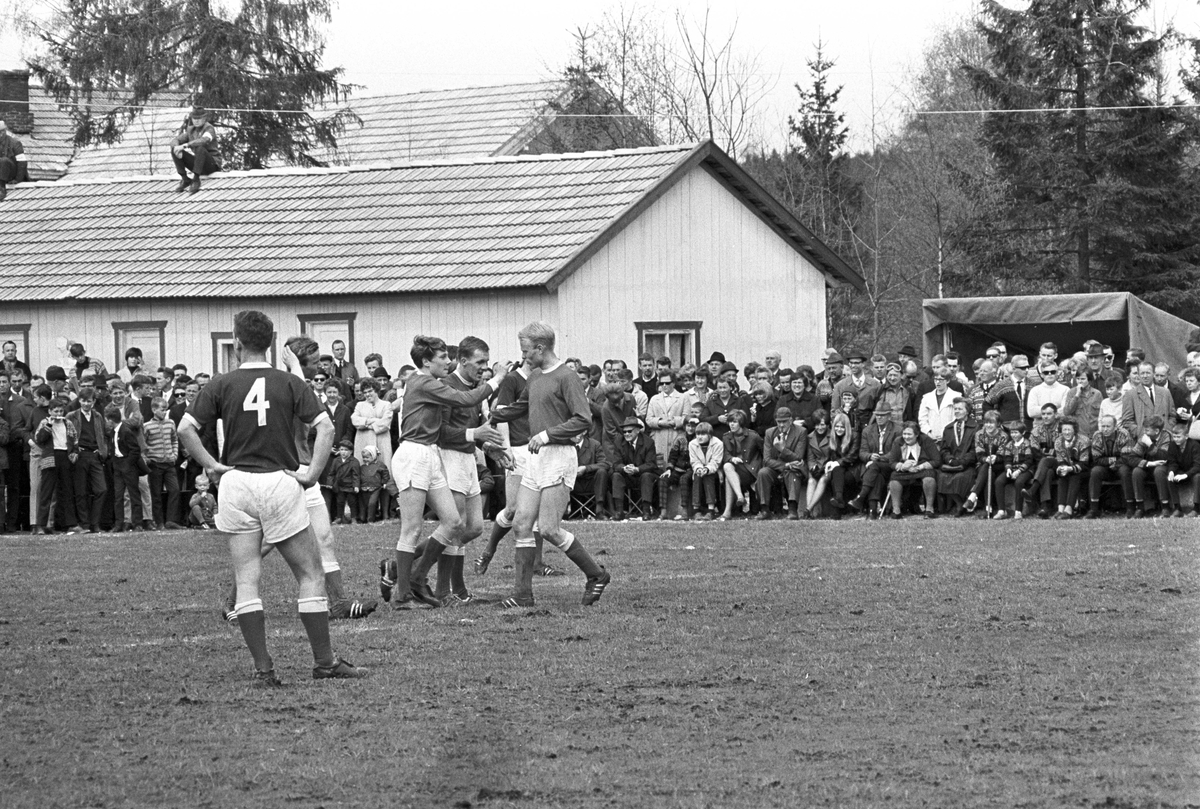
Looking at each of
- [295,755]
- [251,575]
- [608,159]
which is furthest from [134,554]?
[608,159]

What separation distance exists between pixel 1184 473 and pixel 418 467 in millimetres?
10741

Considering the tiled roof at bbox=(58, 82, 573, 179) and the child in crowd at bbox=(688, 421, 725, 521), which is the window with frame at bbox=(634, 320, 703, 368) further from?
the tiled roof at bbox=(58, 82, 573, 179)

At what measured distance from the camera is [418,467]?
39.6ft

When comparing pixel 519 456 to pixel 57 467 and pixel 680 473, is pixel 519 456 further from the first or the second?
pixel 57 467

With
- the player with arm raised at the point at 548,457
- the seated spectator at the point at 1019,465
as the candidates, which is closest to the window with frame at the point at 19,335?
the seated spectator at the point at 1019,465

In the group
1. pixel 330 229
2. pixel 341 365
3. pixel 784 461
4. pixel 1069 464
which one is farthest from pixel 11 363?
pixel 1069 464

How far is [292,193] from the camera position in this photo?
3428 cm

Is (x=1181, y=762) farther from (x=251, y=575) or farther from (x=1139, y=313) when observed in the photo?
(x=1139, y=313)

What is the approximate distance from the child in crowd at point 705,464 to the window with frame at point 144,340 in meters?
12.8

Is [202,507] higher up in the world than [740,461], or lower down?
lower down

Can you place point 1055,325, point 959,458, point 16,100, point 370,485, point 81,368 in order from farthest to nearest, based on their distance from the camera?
1. point 16,100
2. point 1055,325
3. point 81,368
4. point 370,485
5. point 959,458

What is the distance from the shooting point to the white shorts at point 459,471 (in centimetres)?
1230

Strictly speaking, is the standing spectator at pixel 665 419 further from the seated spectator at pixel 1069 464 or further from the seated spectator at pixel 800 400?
the seated spectator at pixel 1069 464

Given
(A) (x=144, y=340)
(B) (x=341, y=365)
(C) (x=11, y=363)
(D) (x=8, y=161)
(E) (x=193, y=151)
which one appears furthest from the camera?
(D) (x=8, y=161)
